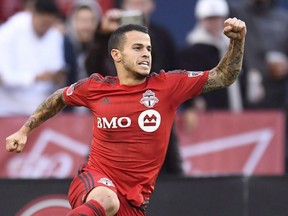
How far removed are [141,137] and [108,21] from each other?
2434mm

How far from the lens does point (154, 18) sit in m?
15.0

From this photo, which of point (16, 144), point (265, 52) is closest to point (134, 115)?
point (16, 144)

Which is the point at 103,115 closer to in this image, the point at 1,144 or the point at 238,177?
the point at 238,177

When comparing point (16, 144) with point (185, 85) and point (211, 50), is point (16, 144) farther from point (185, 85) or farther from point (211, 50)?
point (211, 50)

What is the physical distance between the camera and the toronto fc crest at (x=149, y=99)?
814 centimetres

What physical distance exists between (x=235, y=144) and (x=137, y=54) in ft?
15.8

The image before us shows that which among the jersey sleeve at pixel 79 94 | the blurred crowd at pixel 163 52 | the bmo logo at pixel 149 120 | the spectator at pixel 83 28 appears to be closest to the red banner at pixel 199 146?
the blurred crowd at pixel 163 52

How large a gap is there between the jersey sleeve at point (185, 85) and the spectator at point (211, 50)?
13.5 ft

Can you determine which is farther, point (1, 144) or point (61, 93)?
point (1, 144)

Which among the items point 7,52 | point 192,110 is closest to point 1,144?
point 7,52

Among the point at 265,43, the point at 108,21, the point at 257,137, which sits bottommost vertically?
the point at 257,137

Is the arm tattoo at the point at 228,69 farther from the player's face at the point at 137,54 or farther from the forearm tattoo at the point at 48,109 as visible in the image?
the forearm tattoo at the point at 48,109

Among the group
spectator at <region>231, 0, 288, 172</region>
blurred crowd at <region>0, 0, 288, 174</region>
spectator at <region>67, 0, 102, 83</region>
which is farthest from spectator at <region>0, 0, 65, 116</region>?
spectator at <region>231, 0, 288, 172</region>

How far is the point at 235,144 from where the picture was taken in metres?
12.8
